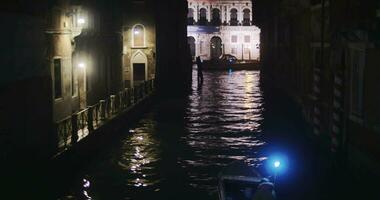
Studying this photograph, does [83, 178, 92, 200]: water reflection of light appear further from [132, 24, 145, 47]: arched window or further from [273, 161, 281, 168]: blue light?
[132, 24, 145, 47]: arched window

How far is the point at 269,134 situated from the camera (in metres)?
21.5

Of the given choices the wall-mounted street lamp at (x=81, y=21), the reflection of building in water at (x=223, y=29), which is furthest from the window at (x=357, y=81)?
the reflection of building in water at (x=223, y=29)

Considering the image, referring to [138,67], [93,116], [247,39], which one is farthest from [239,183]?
[247,39]

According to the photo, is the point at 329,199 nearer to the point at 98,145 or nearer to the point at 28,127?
the point at 28,127

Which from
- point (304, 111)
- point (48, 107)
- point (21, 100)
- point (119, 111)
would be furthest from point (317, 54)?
point (21, 100)

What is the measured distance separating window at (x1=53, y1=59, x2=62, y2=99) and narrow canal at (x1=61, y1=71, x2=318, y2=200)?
263cm

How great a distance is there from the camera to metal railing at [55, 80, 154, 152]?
14922 mm

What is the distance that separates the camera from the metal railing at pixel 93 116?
1492cm

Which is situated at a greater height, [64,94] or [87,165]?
[64,94]

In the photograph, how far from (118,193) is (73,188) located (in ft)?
3.92

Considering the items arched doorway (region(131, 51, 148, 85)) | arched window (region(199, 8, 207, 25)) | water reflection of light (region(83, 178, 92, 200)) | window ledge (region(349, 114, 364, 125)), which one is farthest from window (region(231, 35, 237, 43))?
water reflection of light (region(83, 178, 92, 200))

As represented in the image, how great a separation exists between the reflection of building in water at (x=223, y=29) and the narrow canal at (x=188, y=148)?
53.8 metres

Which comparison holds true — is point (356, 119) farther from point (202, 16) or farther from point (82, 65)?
point (202, 16)

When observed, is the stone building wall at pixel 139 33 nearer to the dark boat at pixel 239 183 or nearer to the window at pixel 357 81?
the window at pixel 357 81
